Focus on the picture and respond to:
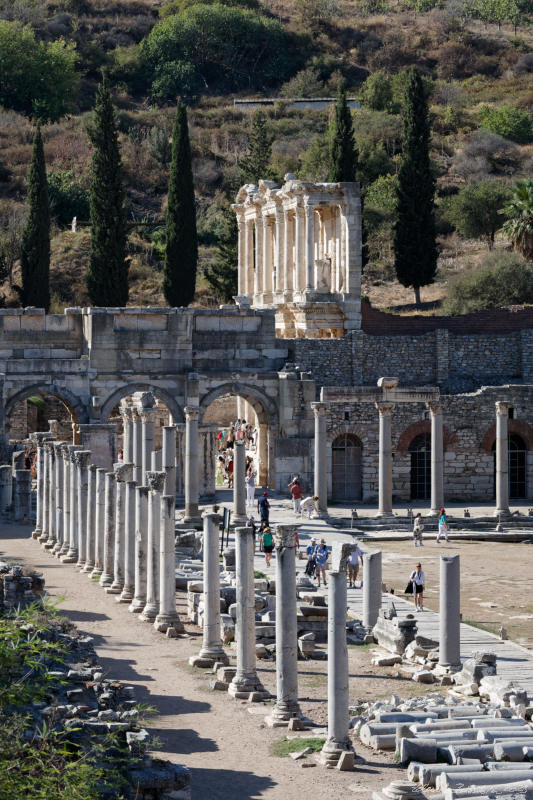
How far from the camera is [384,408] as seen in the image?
42.4m

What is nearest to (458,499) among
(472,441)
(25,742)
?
(472,441)

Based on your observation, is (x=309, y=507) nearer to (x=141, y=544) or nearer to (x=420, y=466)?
(x=420, y=466)

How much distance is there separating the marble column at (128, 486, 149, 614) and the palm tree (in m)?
32.5

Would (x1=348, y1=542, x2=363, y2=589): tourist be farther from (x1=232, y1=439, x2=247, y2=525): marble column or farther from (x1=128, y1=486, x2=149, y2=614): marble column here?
(x1=232, y1=439, x2=247, y2=525): marble column

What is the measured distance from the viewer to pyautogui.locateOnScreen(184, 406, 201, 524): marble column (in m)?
40.4

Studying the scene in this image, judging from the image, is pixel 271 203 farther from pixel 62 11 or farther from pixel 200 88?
pixel 62 11

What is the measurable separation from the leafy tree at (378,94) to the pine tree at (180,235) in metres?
37.2

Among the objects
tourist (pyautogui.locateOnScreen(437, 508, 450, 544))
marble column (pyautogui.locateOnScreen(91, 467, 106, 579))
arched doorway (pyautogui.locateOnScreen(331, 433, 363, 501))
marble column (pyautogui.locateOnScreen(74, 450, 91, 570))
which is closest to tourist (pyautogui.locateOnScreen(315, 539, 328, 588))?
marble column (pyautogui.locateOnScreen(91, 467, 106, 579))

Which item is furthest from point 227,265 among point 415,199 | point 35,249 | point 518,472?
point 518,472

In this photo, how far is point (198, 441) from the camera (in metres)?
43.3

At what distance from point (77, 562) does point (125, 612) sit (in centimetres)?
616

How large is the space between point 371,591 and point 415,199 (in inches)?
1288

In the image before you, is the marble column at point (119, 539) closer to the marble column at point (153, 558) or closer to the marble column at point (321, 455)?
the marble column at point (153, 558)

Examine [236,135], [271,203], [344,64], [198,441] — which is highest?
[344,64]
